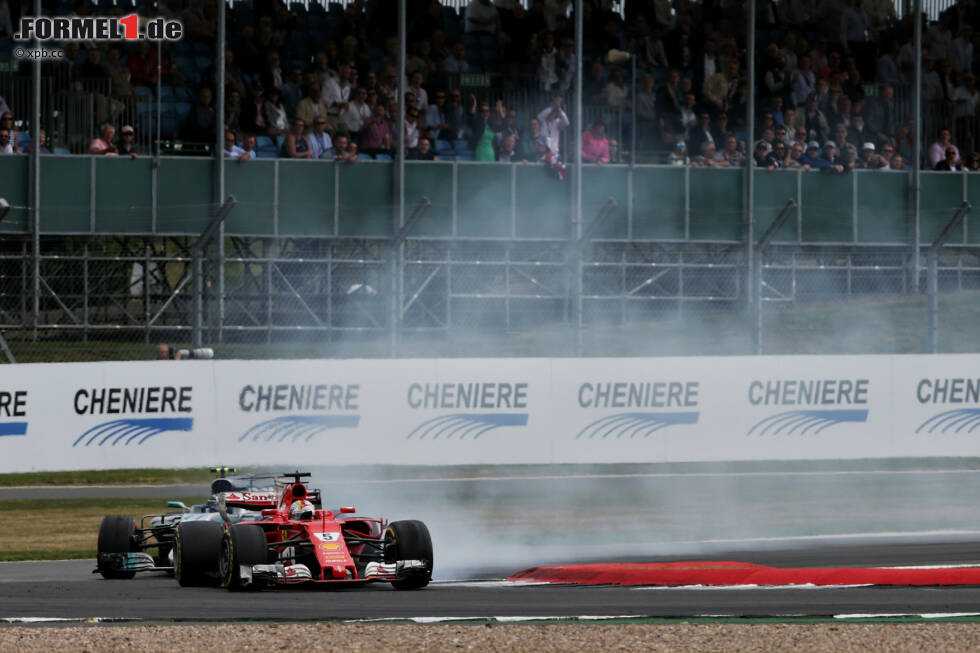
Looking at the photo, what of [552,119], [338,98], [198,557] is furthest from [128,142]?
[198,557]

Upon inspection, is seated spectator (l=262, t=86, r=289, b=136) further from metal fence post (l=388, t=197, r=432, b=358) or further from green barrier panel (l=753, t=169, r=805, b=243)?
green barrier panel (l=753, t=169, r=805, b=243)

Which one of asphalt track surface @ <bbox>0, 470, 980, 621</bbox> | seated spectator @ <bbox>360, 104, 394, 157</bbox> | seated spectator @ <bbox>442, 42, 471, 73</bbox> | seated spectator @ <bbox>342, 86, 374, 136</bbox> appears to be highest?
seated spectator @ <bbox>442, 42, 471, 73</bbox>

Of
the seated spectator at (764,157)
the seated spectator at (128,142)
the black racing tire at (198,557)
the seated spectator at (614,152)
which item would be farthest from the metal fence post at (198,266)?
the seated spectator at (764,157)

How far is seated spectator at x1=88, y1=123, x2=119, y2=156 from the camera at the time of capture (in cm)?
2059

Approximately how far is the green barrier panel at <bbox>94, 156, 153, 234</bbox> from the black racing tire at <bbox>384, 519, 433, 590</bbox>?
38.1 ft

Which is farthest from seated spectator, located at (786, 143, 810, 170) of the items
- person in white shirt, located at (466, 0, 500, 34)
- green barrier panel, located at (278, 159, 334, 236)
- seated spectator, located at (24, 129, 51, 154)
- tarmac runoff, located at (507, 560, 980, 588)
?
tarmac runoff, located at (507, 560, 980, 588)

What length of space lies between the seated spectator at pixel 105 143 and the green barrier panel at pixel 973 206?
13.0 metres

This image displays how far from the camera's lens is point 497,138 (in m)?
22.2

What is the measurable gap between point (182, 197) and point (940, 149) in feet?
39.4

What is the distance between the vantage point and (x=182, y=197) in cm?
2072

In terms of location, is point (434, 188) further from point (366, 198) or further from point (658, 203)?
point (658, 203)

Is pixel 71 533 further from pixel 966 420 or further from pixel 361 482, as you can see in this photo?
pixel 966 420

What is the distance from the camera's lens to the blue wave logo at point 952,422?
18656mm

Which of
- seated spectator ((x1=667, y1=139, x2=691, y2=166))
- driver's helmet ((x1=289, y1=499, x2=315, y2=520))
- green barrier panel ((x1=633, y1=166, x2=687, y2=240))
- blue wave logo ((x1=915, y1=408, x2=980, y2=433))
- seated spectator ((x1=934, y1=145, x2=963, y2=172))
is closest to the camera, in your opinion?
driver's helmet ((x1=289, y1=499, x2=315, y2=520))
